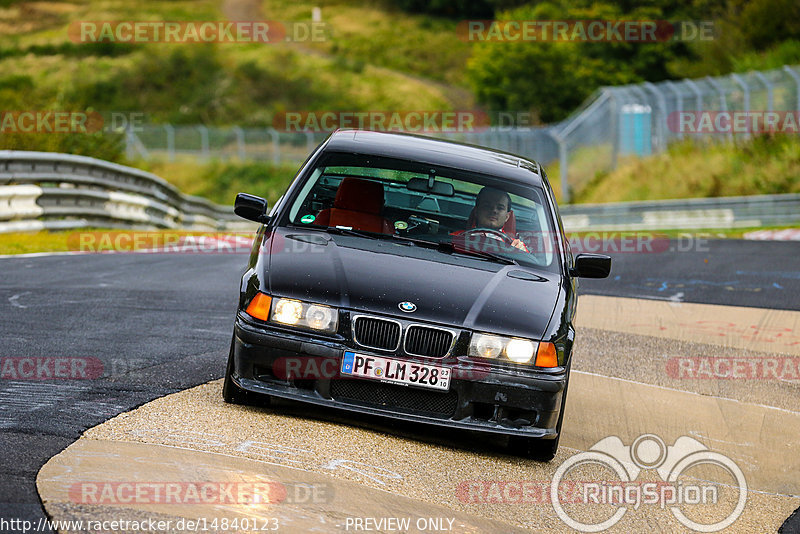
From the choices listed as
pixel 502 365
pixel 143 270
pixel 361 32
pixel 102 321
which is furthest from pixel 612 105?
pixel 361 32

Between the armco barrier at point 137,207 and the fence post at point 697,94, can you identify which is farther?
the fence post at point 697,94

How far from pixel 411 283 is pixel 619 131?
107 feet

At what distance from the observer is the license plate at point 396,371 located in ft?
19.5

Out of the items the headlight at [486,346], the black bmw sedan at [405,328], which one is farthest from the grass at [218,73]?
the headlight at [486,346]

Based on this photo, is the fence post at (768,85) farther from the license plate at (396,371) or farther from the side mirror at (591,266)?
the license plate at (396,371)

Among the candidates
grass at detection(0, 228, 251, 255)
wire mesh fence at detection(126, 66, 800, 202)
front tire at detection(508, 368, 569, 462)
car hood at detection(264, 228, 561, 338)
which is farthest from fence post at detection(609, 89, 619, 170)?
front tire at detection(508, 368, 569, 462)

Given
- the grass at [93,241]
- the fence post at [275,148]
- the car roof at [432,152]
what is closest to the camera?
the car roof at [432,152]

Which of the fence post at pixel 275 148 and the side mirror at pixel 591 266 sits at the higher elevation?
the fence post at pixel 275 148

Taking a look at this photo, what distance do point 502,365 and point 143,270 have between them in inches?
305

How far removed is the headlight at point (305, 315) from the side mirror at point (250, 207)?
113 cm

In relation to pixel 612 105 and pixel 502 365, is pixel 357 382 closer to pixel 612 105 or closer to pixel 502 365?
pixel 502 365

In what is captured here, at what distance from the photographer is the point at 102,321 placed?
9.09 m

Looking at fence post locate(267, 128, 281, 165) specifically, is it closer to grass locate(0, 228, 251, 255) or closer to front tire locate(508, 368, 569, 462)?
grass locate(0, 228, 251, 255)

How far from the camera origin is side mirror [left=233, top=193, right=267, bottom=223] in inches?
281
